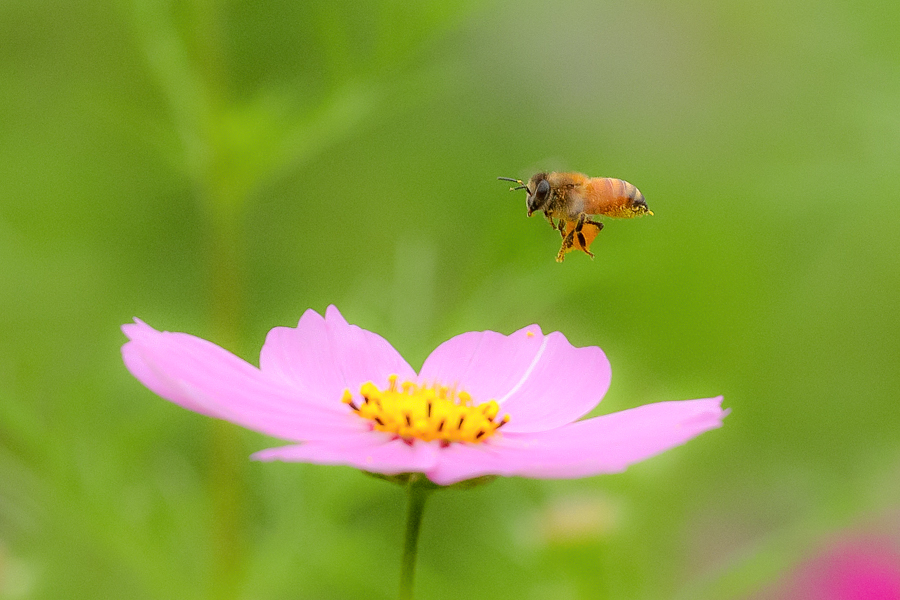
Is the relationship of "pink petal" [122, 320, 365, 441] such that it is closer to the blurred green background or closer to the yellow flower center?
the yellow flower center

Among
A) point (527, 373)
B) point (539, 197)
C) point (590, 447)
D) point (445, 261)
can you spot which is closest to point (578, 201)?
point (539, 197)

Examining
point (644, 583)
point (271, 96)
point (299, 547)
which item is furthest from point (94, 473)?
point (644, 583)

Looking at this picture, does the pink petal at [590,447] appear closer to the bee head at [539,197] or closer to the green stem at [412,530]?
the green stem at [412,530]

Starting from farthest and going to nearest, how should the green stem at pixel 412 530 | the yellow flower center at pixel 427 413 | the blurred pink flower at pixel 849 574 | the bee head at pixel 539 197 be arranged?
the blurred pink flower at pixel 849 574
the bee head at pixel 539 197
the yellow flower center at pixel 427 413
the green stem at pixel 412 530

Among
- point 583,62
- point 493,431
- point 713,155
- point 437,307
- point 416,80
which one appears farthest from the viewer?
point 583,62

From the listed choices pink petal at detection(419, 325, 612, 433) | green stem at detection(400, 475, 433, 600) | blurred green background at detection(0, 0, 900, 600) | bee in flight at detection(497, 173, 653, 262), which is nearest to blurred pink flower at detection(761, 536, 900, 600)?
blurred green background at detection(0, 0, 900, 600)

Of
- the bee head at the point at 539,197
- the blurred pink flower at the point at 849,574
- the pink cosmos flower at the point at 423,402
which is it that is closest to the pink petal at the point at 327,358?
the pink cosmos flower at the point at 423,402

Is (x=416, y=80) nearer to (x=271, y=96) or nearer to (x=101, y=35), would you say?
(x=271, y=96)
